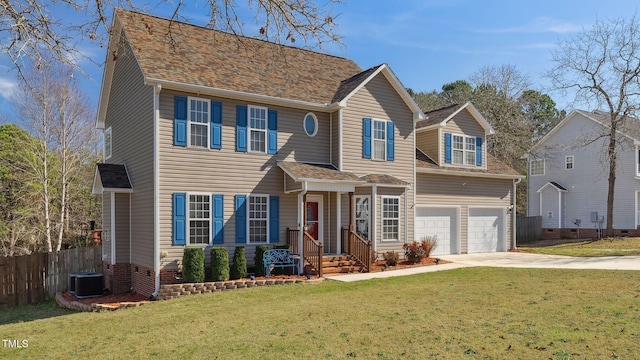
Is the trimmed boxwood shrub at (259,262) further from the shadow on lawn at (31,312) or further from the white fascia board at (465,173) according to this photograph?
the white fascia board at (465,173)

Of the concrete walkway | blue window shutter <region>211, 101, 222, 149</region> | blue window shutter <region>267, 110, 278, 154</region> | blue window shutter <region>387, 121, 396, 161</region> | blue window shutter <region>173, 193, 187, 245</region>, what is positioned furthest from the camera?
blue window shutter <region>387, 121, 396, 161</region>

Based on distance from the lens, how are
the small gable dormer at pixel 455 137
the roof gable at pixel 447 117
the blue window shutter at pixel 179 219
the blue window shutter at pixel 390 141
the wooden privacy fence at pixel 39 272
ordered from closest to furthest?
1. the blue window shutter at pixel 179 219
2. the wooden privacy fence at pixel 39 272
3. the blue window shutter at pixel 390 141
4. the roof gable at pixel 447 117
5. the small gable dormer at pixel 455 137

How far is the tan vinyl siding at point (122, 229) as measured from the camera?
54.9 feet

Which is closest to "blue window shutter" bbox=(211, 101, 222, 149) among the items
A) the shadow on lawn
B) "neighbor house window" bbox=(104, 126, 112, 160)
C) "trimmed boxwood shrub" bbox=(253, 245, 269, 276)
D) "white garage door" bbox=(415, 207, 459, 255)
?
"trimmed boxwood shrub" bbox=(253, 245, 269, 276)

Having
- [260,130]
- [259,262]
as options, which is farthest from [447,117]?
[259,262]

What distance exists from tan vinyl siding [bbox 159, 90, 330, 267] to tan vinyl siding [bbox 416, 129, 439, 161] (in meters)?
5.70

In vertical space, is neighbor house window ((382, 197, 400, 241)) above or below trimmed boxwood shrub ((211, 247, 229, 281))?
above

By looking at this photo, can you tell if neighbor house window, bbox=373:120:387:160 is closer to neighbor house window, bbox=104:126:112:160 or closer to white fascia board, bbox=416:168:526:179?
white fascia board, bbox=416:168:526:179

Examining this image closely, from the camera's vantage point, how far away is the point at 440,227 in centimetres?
2161

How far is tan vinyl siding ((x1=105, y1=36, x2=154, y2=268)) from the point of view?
15130mm

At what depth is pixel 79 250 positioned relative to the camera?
18000mm

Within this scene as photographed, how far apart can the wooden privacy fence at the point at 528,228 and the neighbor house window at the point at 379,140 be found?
16.6 metres

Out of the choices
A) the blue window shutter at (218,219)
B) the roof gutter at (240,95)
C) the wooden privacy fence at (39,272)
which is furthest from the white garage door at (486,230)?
the wooden privacy fence at (39,272)

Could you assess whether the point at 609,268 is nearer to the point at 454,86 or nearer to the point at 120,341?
the point at 120,341
